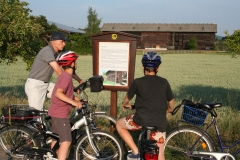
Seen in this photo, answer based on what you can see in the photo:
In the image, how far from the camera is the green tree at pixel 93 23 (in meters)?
99.6

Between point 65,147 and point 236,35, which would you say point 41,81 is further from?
point 236,35

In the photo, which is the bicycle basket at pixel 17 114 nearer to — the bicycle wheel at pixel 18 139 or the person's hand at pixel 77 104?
the bicycle wheel at pixel 18 139

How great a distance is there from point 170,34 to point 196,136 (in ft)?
314

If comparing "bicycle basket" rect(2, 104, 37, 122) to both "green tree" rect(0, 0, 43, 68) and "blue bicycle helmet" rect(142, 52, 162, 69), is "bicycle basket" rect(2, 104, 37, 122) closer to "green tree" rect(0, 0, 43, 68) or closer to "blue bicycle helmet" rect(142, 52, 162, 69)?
"blue bicycle helmet" rect(142, 52, 162, 69)

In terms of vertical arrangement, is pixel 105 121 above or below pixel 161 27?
below

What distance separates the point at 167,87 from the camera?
14.2 ft

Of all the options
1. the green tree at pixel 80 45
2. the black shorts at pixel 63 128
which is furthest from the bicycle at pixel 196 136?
the green tree at pixel 80 45

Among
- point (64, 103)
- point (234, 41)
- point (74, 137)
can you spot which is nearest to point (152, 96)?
point (64, 103)

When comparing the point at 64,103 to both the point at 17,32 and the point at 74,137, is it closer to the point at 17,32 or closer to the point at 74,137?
the point at 74,137

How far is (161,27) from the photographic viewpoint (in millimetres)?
103750

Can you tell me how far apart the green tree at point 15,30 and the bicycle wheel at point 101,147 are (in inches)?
156

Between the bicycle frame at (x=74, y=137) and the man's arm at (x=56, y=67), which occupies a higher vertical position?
the man's arm at (x=56, y=67)

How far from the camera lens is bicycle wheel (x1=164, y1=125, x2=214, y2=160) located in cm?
484

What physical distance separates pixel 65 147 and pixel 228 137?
296 centimetres
